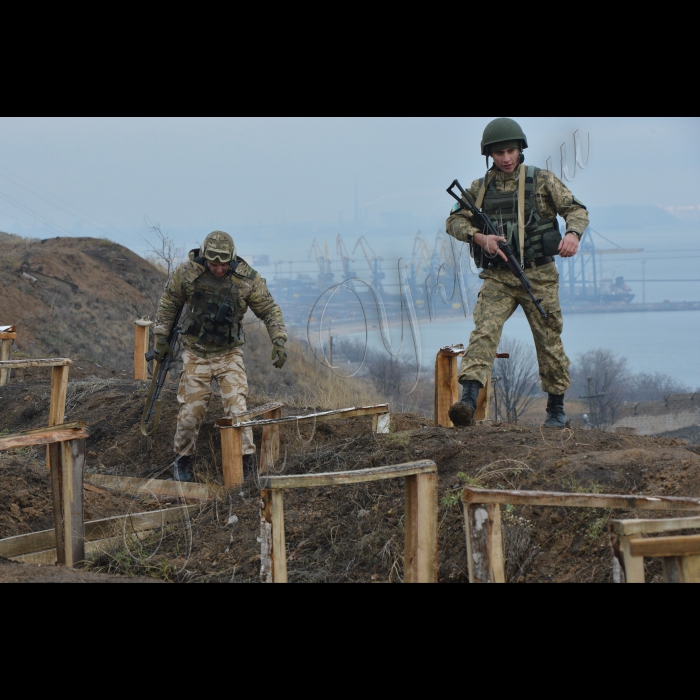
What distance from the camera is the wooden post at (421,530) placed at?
10.0 ft

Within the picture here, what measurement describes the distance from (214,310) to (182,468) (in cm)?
145

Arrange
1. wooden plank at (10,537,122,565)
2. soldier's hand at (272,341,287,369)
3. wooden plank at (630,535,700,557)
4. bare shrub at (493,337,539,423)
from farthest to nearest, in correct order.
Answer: bare shrub at (493,337,539,423) < soldier's hand at (272,341,287,369) < wooden plank at (10,537,122,565) < wooden plank at (630,535,700,557)

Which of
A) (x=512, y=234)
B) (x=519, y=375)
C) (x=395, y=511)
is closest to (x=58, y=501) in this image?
(x=395, y=511)

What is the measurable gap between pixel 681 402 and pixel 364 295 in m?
13.5

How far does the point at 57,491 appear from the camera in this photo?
15.7 ft

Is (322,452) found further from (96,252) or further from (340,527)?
(96,252)

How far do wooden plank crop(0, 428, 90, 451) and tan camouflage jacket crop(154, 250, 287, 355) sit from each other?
264 centimetres

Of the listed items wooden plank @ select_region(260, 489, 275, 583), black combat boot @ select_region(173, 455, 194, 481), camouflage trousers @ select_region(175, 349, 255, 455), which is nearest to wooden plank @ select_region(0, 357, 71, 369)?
camouflage trousers @ select_region(175, 349, 255, 455)

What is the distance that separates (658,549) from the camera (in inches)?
95.3

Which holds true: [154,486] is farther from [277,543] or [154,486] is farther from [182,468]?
[277,543]

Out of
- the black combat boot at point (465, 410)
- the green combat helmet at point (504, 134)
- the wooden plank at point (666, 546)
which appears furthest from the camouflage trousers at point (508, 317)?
the wooden plank at point (666, 546)

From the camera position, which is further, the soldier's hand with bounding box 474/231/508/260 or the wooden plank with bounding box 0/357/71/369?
the wooden plank with bounding box 0/357/71/369

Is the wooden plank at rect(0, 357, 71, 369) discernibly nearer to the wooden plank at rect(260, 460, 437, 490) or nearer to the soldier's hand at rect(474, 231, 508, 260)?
the soldier's hand at rect(474, 231, 508, 260)

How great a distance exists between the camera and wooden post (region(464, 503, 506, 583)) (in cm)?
291
